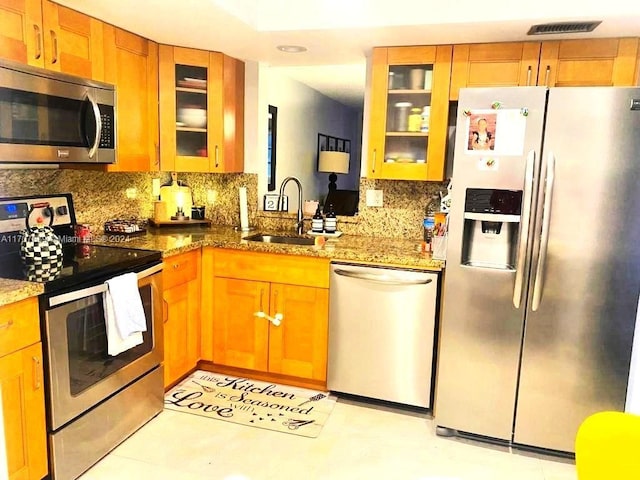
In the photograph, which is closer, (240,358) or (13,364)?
(13,364)

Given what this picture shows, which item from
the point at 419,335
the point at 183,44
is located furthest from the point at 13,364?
the point at 183,44

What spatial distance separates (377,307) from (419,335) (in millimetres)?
279

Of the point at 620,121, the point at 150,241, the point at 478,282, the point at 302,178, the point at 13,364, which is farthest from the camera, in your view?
the point at 302,178

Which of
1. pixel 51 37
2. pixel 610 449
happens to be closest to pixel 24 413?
pixel 51 37

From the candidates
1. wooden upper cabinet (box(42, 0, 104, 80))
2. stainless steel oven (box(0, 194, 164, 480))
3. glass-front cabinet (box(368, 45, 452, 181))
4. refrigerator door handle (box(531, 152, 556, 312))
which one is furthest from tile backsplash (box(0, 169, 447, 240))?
refrigerator door handle (box(531, 152, 556, 312))

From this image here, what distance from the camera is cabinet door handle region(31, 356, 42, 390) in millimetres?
1915

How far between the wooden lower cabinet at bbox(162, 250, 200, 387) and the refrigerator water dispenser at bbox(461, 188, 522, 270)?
5.30 feet

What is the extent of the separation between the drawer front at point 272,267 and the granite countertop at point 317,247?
0.04 m

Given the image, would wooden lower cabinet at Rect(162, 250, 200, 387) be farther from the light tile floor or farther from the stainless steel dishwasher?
the stainless steel dishwasher

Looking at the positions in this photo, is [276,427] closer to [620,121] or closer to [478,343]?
[478,343]

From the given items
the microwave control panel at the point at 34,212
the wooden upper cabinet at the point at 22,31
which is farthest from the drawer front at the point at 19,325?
the wooden upper cabinet at the point at 22,31

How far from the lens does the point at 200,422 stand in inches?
104

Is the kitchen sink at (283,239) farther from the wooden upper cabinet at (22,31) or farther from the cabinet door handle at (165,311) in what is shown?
the wooden upper cabinet at (22,31)

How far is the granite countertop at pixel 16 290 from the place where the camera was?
177 centimetres
